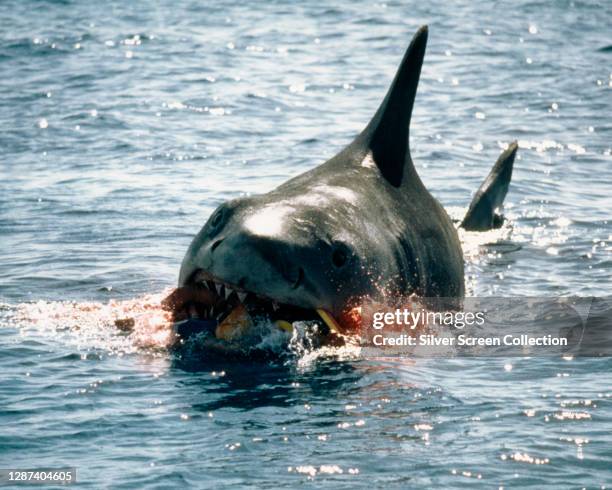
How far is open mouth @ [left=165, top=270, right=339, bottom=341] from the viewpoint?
426 inches

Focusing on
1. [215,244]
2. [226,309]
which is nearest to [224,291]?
[226,309]

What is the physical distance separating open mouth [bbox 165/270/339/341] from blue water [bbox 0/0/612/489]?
329 millimetres

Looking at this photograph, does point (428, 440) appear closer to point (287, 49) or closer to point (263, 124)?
point (263, 124)

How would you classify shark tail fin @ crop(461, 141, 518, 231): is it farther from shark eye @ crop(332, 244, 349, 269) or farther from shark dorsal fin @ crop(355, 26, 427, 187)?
shark eye @ crop(332, 244, 349, 269)

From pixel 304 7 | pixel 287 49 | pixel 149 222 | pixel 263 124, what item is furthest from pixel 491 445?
pixel 304 7

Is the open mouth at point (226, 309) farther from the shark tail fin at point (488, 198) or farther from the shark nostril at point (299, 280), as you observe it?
the shark tail fin at point (488, 198)

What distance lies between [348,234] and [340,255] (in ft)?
1.01

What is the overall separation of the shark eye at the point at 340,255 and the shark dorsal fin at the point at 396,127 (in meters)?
1.86

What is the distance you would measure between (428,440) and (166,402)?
6.30 feet

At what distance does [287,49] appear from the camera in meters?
32.9

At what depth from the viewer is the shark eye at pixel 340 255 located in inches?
429

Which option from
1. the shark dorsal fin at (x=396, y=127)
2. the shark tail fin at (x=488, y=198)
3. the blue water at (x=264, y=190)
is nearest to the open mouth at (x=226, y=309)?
the blue water at (x=264, y=190)

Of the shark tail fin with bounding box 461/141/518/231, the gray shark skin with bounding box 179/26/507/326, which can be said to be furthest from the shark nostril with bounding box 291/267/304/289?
the shark tail fin with bounding box 461/141/518/231

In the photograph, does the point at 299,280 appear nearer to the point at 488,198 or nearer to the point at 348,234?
the point at 348,234
